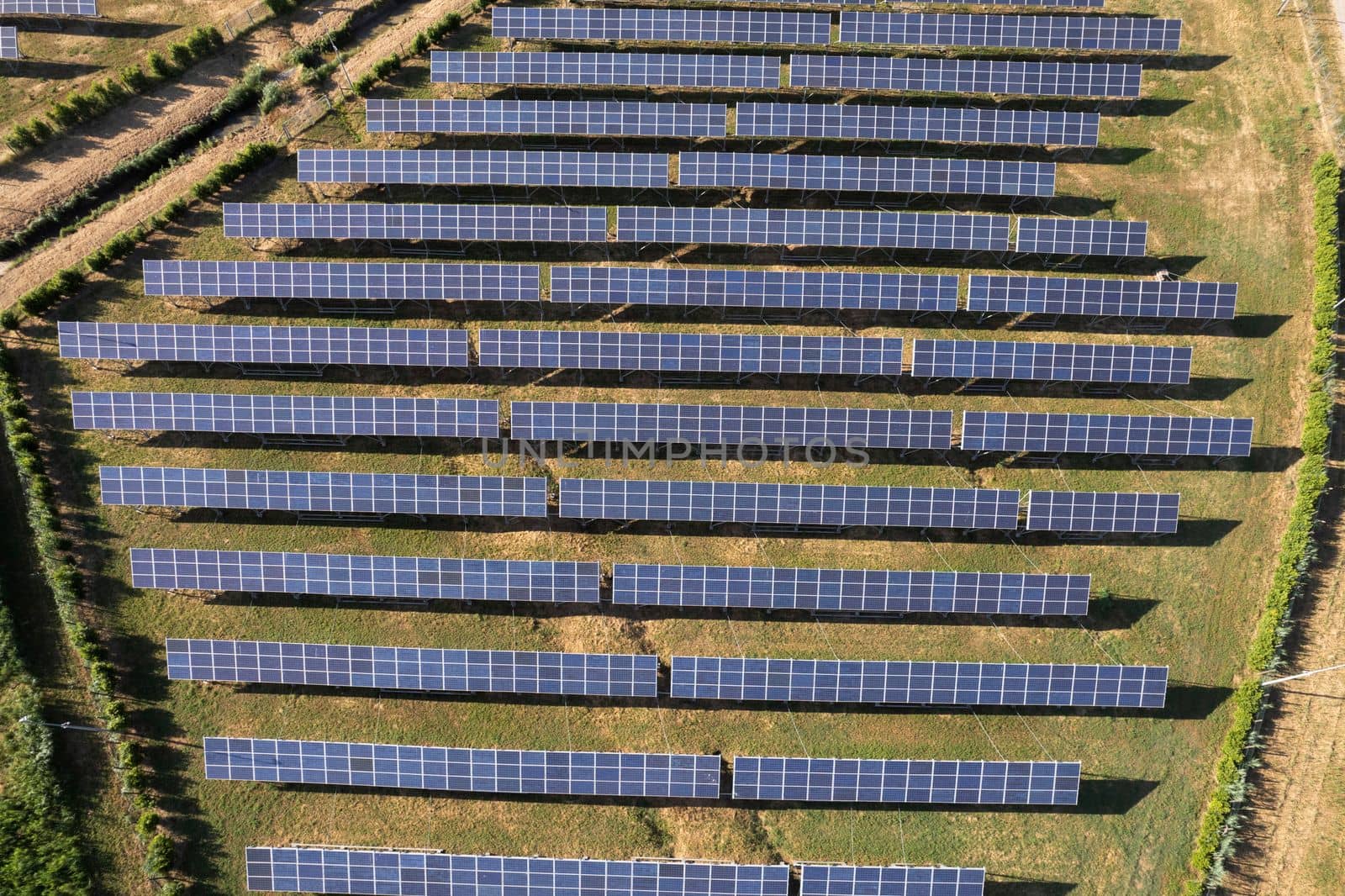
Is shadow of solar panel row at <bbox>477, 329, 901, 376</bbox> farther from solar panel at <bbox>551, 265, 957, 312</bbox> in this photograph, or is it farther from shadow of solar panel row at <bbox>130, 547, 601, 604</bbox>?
shadow of solar panel row at <bbox>130, 547, 601, 604</bbox>

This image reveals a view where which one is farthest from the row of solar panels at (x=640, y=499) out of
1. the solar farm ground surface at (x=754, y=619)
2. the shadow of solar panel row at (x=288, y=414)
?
the shadow of solar panel row at (x=288, y=414)

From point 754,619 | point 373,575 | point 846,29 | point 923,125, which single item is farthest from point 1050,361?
point 373,575

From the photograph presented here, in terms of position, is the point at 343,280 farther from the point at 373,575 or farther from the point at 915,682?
the point at 915,682

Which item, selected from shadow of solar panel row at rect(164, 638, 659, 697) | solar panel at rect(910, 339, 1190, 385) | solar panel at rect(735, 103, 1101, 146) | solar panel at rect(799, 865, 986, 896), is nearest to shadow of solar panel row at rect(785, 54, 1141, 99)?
solar panel at rect(735, 103, 1101, 146)

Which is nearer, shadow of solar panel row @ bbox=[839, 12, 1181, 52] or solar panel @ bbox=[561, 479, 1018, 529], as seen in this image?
solar panel @ bbox=[561, 479, 1018, 529]

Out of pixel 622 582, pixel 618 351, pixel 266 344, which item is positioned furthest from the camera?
pixel 266 344

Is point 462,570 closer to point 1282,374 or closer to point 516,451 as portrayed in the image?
point 516,451

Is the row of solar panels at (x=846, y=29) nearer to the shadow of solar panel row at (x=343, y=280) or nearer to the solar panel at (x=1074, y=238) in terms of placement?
the solar panel at (x=1074, y=238)
